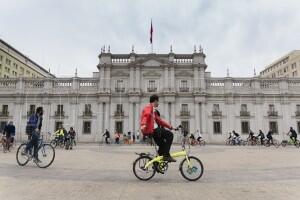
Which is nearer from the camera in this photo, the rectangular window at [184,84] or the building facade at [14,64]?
the rectangular window at [184,84]

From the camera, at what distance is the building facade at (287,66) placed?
224ft

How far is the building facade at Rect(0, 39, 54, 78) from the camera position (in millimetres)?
60688

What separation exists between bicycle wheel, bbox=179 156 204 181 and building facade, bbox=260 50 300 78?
71.1 meters

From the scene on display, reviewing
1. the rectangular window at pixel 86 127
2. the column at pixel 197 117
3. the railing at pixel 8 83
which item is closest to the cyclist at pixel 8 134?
the rectangular window at pixel 86 127

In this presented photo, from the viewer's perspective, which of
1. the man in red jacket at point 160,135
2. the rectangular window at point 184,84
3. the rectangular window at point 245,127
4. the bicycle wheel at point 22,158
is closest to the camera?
the man in red jacket at point 160,135

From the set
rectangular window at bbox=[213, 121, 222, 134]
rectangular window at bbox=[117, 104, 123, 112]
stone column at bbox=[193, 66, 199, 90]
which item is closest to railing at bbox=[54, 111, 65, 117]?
rectangular window at bbox=[117, 104, 123, 112]

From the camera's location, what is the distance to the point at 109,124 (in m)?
39.7

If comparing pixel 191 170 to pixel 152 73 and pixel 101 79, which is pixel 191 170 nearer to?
pixel 152 73

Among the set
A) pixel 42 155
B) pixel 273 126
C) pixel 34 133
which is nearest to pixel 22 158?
pixel 42 155

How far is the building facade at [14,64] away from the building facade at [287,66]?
6213cm

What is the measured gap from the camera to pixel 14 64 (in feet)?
216

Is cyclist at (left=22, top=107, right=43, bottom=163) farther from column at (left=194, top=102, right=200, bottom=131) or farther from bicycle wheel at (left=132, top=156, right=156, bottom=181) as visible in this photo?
column at (left=194, top=102, right=200, bottom=131)

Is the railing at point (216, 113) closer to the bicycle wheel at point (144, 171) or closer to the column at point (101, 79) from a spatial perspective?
the column at point (101, 79)

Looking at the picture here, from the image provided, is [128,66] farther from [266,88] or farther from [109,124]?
[266,88]
